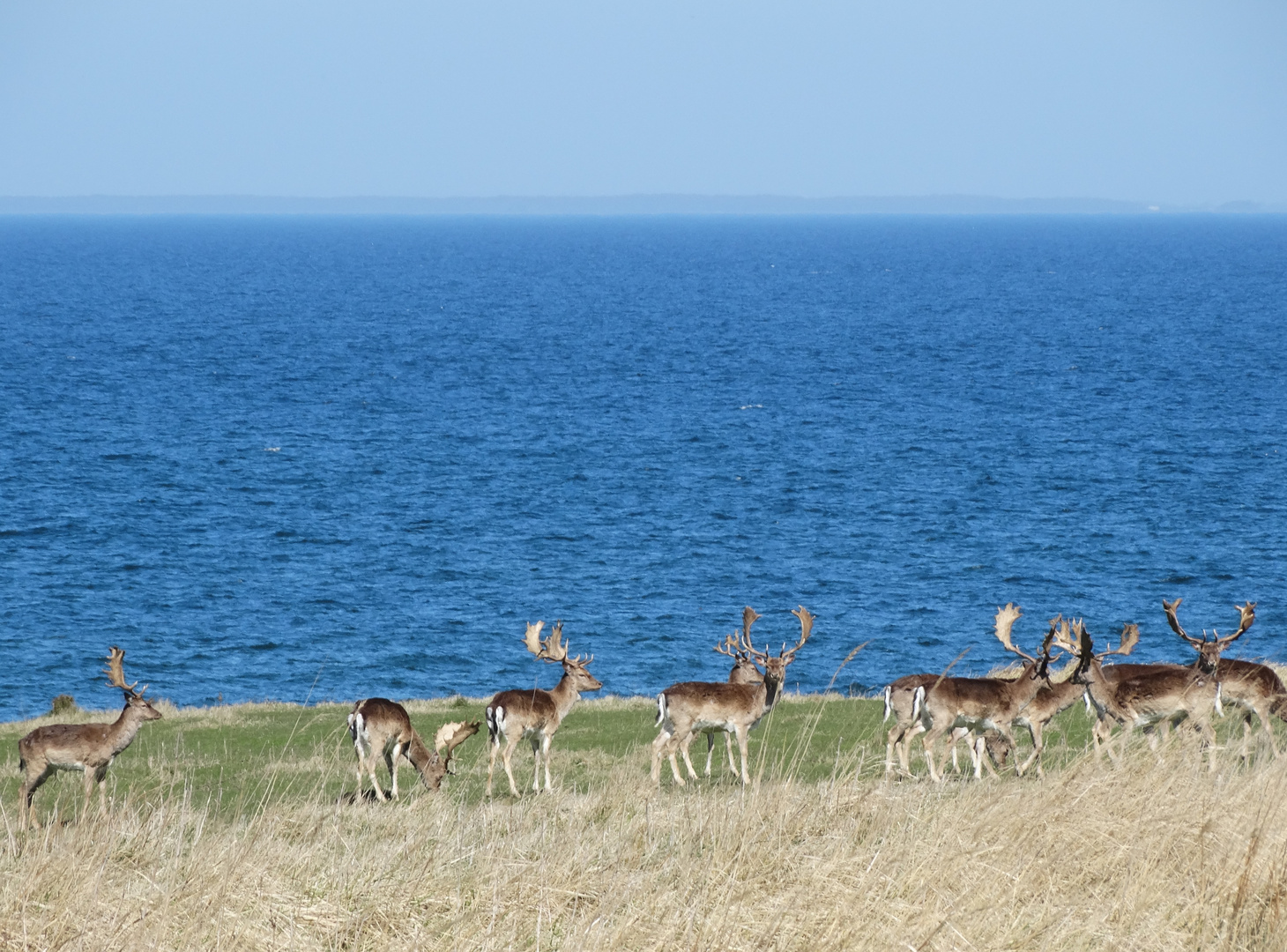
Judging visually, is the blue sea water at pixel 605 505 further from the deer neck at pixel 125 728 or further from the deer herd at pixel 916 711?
the deer neck at pixel 125 728

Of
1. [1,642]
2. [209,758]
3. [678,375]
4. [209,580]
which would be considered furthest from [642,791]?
[678,375]

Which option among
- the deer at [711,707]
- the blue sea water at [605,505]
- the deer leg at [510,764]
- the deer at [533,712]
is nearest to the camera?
the deer leg at [510,764]

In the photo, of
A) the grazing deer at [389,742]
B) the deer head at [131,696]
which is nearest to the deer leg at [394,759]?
the grazing deer at [389,742]

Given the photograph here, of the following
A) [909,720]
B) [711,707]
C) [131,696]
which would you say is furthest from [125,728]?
[909,720]

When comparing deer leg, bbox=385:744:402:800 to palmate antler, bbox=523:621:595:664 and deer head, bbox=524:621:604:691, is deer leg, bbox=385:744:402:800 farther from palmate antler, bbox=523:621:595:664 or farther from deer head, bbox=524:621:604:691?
palmate antler, bbox=523:621:595:664

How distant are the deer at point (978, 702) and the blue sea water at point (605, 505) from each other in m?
23.1

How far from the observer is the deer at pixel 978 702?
17.9 metres

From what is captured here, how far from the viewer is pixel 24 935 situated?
8.34 meters

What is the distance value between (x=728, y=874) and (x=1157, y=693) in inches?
402

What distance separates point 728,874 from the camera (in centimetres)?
940

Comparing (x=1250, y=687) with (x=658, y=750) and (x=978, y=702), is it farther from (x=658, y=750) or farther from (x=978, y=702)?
(x=658, y=750)

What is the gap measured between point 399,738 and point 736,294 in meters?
176

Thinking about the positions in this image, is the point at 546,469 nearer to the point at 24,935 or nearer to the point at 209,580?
the point at 209,580

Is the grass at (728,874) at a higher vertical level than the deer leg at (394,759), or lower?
higher
